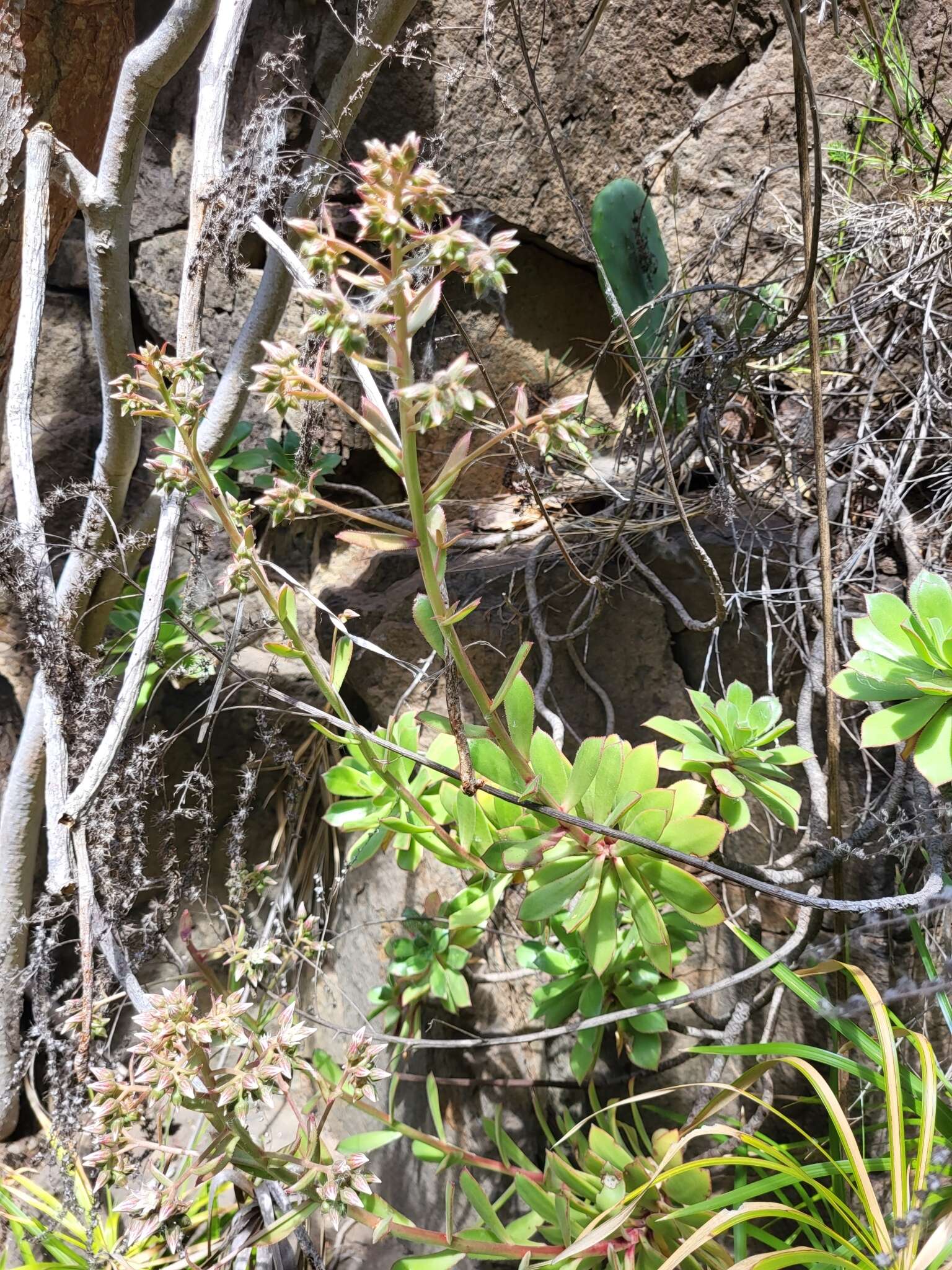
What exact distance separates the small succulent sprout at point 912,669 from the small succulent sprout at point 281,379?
66cm

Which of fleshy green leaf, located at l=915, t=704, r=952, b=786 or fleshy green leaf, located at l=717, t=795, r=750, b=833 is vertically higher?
fleshy green leaf, located at l=915, t=704, r=952, b=786

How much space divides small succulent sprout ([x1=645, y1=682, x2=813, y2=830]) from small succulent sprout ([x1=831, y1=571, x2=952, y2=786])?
0.36 ft

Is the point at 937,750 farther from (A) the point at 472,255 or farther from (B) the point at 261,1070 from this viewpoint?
(B) the point at 261,1070

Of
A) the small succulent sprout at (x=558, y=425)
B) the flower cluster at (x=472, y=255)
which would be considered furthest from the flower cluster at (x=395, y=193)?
the small succulent sprout at (x=558, y=425)

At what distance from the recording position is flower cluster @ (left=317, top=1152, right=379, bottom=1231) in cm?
87

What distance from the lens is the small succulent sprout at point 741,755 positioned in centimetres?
98

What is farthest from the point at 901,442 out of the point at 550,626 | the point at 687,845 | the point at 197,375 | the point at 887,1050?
the point at 197,375

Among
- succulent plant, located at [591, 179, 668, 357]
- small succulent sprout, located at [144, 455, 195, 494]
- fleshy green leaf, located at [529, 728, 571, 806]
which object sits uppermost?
succulent plant, located at [591, 179, 668, 357]

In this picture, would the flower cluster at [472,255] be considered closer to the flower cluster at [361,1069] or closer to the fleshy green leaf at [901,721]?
the fleshy green leaf at [901,721]

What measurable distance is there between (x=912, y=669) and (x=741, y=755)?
22cm

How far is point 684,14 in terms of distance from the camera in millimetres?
1770

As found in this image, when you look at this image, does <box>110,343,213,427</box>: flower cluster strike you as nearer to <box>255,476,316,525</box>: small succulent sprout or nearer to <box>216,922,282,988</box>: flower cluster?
<box>255,476,316,525</box>: small succulent sprout

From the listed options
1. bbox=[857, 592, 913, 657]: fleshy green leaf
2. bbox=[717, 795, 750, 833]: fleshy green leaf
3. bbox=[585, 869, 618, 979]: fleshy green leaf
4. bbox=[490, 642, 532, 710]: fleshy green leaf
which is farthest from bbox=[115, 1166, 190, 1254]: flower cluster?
bbox=[857, 592, 913, 657]: fleshy green leaf

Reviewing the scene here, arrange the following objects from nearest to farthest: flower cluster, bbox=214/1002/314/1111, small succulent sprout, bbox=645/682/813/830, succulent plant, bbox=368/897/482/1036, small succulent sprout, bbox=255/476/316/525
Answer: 1. small succulent sprout, bbox=255/476/316/525
2. flower cluster, bbox=214/1002/314/1111
3. small succulent sprout, bbox=645/682/813/830
4. succulent plant, bbox=368/897/482/1036
